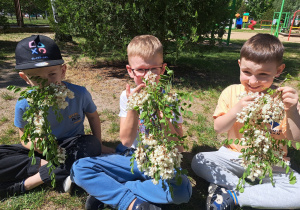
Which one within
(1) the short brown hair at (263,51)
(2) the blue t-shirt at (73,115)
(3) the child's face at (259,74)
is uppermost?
(1) the short brown hair at (263,51)

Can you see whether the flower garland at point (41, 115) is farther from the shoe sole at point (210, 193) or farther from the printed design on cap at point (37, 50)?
the shoe sole at point (210, 193)

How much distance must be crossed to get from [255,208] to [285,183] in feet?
1.23

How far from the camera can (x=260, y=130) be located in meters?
1.77

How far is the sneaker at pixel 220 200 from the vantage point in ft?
6.97

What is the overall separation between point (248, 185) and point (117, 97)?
340 centimetres

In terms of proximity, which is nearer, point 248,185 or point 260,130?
point 260,130

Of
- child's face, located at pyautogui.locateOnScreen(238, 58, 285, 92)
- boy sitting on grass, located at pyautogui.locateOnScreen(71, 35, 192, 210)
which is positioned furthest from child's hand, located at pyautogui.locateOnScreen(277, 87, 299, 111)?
boy sitting on grass, located at pyautogui.locateOnScreen(71, 35, 192, 210)

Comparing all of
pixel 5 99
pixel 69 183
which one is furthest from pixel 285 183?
pixel 5 99

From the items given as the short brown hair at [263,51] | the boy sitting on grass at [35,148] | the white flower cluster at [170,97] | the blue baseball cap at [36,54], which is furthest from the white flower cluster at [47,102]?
the short brown hair at [263,51]

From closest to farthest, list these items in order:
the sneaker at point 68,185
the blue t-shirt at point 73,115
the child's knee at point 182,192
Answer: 1. the child's knee at point 182,192
2. the sneaker at point 68,185
3. the blue t-shirt at point 73,115

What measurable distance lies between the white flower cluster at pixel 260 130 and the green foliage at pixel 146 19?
3.81 metres

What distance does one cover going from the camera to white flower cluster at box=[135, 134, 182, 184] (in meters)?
1.63

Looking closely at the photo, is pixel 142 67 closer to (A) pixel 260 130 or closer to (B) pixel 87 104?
(B) pixel 87 104

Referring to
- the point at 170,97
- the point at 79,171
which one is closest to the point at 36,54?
the point at 79,171
